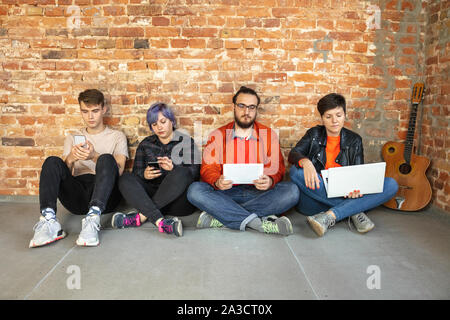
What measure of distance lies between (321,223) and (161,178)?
53.0 inches

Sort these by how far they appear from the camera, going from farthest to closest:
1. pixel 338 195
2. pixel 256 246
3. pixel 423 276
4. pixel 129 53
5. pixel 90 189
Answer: pixel 129 53 → pixel 90 189 → pixel 338 195 → pixel 256 246 → pixel 423 276

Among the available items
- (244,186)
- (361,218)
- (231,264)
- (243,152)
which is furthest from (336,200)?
(231,264)

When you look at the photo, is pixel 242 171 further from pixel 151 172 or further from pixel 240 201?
pixel 151 172

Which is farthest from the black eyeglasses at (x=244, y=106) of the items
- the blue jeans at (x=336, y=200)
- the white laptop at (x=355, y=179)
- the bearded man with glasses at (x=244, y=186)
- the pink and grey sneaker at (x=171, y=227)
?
the pink and grey sneaker at (x=171, y=227)

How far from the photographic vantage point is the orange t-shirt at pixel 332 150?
2.67m

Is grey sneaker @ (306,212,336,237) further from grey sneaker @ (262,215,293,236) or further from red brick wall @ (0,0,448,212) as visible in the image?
red brick wall @ (0,0,448,212)

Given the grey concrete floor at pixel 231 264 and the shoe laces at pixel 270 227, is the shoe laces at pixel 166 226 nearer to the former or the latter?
the grey concrete floor at pixel 231 264

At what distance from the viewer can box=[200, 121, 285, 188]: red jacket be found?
2686mm

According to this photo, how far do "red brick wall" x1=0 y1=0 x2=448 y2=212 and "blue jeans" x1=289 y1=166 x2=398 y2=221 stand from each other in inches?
26.0

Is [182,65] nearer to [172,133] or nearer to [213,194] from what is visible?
[172,133]

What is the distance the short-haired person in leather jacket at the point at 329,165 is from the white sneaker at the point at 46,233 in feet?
5.95

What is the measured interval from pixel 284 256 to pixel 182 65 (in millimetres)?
1985

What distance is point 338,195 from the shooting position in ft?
7.89

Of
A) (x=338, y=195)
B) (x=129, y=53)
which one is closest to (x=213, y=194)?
(x=338, y=195)
